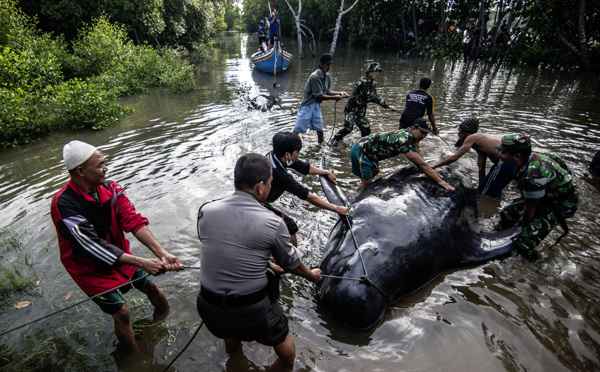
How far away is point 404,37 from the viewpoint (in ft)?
78.6

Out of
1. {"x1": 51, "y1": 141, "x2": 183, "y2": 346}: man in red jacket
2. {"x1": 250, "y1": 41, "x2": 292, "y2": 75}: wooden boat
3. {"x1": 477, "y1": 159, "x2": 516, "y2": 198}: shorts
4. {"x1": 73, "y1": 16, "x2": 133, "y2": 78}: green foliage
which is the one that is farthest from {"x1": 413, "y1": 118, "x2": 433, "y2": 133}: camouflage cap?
{"x1": 73, "y1": 16, "x2": 133, "y2": 78}: green foliage

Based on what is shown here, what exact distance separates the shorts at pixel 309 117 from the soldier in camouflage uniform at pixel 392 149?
2.05 metres

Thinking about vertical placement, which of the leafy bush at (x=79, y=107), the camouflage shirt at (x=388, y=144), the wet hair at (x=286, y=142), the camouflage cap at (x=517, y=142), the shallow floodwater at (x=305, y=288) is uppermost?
the camouflage cap at (x=517, y=142)

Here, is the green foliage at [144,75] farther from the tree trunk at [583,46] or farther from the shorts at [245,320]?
the tree trunk at [583,46]

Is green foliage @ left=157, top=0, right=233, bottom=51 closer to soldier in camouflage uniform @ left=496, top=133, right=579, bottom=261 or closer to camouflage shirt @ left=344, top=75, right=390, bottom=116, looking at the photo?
camouflage shirt @ left=344, top=75, right=390, bottom=116

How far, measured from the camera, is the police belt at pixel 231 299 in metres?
1.82

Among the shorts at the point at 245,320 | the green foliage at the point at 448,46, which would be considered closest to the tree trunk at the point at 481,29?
the green foliage at the point at 448,46

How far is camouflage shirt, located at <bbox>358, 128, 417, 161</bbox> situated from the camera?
404 cm

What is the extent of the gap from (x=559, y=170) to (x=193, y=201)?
4.99 metres

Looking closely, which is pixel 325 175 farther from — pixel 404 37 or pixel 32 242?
pixel 404 37

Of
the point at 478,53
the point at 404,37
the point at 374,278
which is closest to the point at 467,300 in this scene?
the point at 374,278

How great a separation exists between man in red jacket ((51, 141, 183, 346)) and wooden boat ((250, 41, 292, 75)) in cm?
1483

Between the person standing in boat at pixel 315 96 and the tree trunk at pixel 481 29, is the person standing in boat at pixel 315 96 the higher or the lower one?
the lower one

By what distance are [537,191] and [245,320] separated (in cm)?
334
